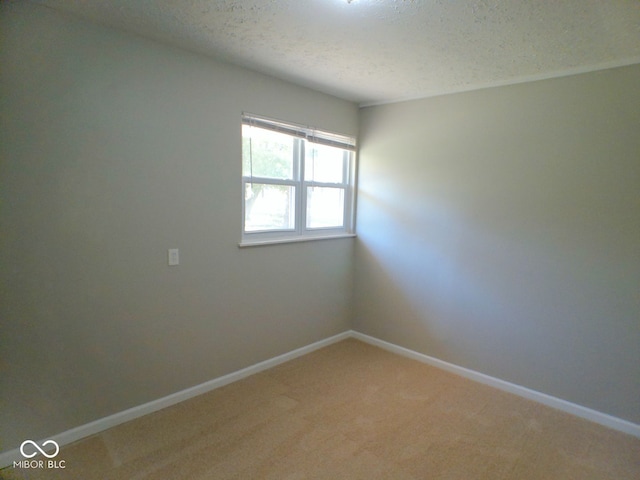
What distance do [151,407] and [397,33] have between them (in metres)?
2.81

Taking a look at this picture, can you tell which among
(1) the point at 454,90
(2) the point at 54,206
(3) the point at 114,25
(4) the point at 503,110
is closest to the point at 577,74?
(4) the point at 503,110

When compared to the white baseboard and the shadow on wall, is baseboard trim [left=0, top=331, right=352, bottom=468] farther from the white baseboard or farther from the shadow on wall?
the shadow on wall

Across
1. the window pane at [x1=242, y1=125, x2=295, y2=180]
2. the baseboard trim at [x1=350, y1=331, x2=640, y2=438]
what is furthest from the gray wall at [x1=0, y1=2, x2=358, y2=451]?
the baseboard trim at [x1=350, y1=331, x2=640, y2=438]

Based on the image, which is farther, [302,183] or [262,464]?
[302,183]

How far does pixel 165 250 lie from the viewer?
8.16 ft

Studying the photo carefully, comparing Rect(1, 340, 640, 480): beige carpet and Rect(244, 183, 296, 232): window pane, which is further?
Rect(244, 183, 296, 232): window pane

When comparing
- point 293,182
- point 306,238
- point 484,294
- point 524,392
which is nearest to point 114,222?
point 293,182

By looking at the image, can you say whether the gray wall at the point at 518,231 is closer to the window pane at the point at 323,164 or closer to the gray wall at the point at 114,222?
the window pane at the point at 323,164

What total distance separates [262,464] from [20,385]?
4.53ft

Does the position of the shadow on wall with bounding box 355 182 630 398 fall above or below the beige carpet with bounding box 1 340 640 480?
above

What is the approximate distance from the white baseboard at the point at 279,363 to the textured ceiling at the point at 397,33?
2.36 metres

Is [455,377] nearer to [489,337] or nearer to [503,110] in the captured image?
[489,337]

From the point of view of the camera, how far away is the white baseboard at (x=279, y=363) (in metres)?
2.19

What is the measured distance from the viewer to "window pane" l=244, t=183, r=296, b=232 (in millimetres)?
2988
